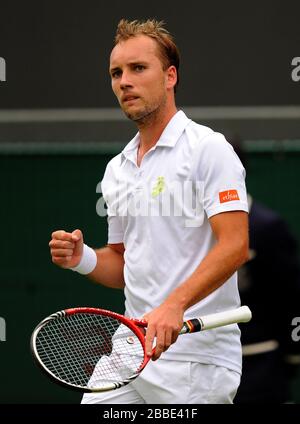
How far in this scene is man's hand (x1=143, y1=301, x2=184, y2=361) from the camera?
417cm

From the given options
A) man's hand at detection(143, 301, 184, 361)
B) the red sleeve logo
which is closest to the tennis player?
the red sleeve logo

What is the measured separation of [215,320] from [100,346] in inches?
21.0

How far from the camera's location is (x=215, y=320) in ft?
14.5

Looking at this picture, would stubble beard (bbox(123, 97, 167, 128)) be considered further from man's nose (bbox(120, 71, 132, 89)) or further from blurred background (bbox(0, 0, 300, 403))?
blurred background (bbox(0, 0, 300, 403))

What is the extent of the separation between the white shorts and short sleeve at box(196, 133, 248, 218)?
548 mm

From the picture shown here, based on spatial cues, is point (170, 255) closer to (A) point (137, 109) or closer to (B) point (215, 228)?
(B) point (215, 228)

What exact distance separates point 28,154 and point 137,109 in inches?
138

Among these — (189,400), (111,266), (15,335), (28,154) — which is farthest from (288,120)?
(189,400)

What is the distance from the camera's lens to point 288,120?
316 inches

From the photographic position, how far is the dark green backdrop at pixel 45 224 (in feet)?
26.0

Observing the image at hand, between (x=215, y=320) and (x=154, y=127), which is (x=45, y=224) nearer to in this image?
(x=154, y=127)

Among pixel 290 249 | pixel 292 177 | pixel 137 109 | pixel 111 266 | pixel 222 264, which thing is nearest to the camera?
pixel 222 264

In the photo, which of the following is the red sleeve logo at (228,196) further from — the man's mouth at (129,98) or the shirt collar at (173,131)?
the man's mouth at (129,98)

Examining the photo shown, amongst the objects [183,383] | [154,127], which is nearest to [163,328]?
[183,383]
